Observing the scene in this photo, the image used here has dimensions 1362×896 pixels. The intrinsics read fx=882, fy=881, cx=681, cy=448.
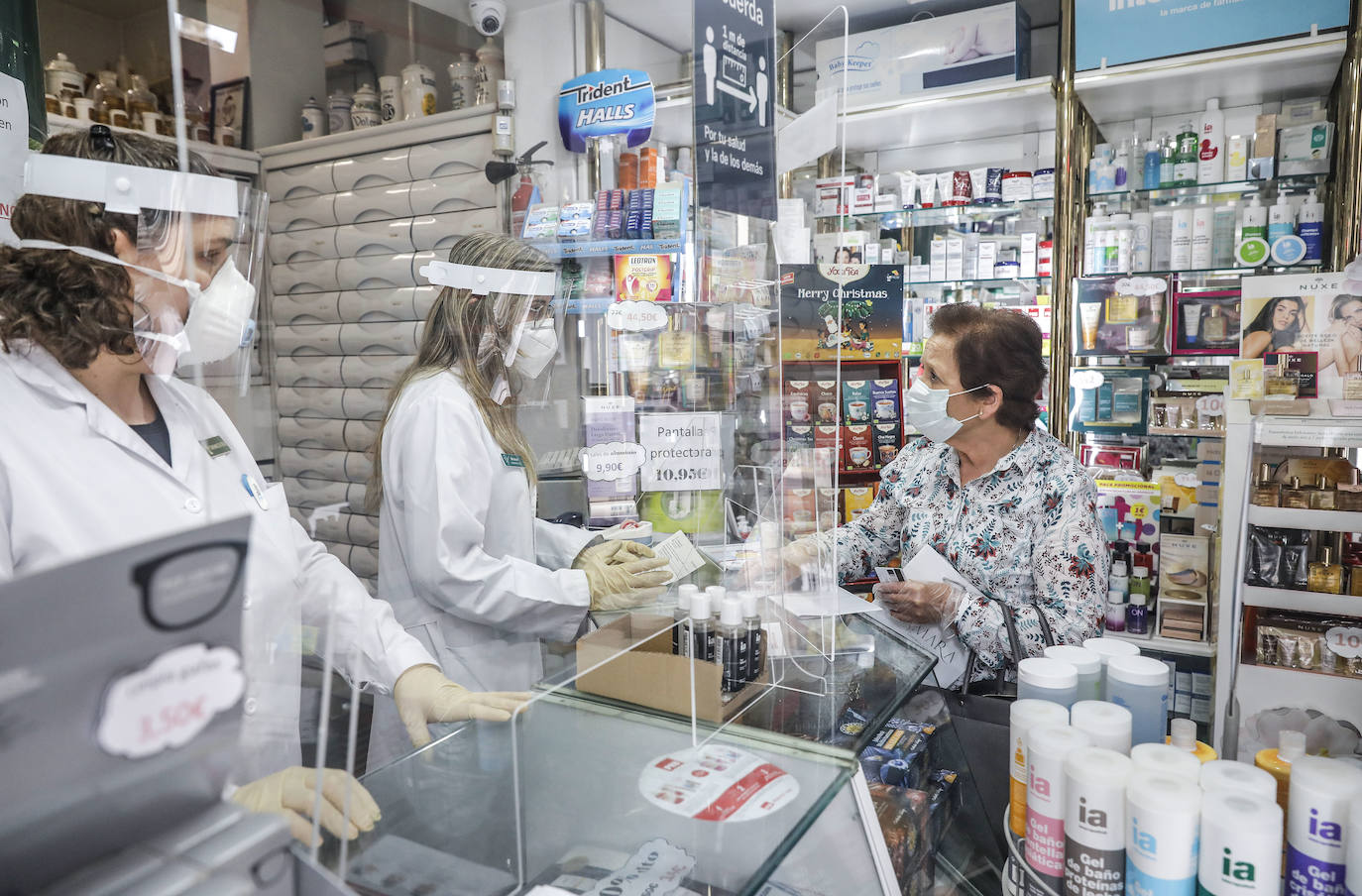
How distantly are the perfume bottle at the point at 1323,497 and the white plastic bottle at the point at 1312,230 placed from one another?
6.88 ft

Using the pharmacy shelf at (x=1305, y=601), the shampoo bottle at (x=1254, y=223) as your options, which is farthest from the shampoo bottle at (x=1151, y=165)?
the pharmacy shelf at (x=1305, y=601)

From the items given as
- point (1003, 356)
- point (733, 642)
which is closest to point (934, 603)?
point (1003, 356)

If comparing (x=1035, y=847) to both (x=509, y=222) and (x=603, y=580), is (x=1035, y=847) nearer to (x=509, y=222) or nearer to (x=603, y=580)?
(x=603, y=580)

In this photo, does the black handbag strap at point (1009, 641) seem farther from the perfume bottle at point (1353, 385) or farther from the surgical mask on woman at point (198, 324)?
the surgical mask on woman at point (198, 324)

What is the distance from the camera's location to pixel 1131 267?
4.20 m

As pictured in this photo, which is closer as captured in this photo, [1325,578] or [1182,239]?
[1325,578]

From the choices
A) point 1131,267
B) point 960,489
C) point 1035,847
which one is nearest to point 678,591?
point 1035,847

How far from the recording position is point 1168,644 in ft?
12.5

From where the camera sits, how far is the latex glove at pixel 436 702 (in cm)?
119

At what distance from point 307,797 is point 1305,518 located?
92.8 inches

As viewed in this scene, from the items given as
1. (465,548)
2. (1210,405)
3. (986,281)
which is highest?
(986,281)

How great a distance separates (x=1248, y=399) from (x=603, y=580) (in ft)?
6.75

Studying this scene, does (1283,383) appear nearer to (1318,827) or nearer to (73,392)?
(1318,827)

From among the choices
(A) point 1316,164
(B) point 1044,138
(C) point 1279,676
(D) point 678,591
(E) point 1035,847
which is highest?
(B) point 1044,138
